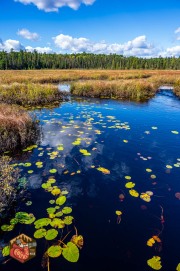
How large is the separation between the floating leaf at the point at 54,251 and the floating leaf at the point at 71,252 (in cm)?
9

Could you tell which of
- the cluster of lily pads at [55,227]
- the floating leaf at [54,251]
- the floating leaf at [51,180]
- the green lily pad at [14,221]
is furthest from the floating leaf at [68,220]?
the floating leaf at [51,180]

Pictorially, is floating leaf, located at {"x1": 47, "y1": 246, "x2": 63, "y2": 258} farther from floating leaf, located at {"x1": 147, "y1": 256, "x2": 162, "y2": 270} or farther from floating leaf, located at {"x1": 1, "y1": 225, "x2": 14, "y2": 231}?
floating leaf, located at {"x1": 147, "y1": 256, "x2": 162, "y2": 270}

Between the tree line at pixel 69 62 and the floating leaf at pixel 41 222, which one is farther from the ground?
the tree line at pixel 69 62

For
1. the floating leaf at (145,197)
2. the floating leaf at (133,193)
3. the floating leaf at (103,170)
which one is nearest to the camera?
the floating leaf at (145,197)

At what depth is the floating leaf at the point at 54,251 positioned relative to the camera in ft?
12.3

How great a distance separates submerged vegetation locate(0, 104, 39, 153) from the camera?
7.93 meters

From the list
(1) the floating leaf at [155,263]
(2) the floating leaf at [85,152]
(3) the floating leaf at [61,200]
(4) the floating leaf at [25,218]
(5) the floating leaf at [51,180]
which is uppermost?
(2) the floating leaf at [85,152]

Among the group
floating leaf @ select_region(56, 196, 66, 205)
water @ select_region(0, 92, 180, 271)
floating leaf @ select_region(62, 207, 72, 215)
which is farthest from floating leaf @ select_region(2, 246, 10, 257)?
floating leaf @ select_region(56, 196, 66, 205)

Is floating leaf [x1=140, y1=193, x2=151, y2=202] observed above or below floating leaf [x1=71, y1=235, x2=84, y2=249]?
above

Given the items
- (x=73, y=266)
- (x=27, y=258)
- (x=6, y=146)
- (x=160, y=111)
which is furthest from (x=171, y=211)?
(x=160, y=111)

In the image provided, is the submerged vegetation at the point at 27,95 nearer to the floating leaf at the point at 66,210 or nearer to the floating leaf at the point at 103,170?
the floating leaf at the point at 103,170

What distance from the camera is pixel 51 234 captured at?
13.6ft

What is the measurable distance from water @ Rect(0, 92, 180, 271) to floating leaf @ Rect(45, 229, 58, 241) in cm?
18

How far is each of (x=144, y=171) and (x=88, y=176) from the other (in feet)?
5.81
